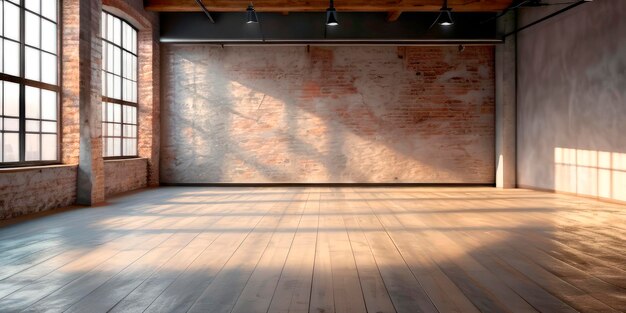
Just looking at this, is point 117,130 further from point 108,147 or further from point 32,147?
point 32,147

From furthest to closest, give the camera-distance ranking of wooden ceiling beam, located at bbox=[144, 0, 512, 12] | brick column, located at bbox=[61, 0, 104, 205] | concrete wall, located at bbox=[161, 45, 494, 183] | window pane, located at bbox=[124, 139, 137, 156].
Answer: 1. concrete wall, located at bbox=[161, 45, 494, 183]
2. window pane, located at bbox=[124, 139, 137, 156]
3. wooden ceiling beam, located at bbox=[144, 0, 512, 12]
4. brick column, located at bbox=[61, 0, 104, 205]

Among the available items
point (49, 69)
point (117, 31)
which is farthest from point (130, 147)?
point (49, 69)

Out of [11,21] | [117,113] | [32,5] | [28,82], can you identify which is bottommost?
[117,113]

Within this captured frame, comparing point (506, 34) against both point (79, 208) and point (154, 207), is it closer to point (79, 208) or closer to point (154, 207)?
point (154, 207)

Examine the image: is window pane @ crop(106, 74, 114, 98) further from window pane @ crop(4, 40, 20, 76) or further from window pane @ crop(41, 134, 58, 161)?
window pane @ crop(4, 40, 20, 76)

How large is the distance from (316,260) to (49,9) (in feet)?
19.3

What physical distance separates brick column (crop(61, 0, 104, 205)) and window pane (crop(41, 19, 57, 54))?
0.47 ft

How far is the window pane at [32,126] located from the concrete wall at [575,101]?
8739 millimetres

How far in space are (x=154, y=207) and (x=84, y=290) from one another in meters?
4.36

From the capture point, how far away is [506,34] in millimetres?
10641

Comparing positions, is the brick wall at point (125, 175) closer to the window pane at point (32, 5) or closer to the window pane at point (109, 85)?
the window pane at point (109, 85)

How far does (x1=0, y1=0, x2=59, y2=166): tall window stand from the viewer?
6.00 m

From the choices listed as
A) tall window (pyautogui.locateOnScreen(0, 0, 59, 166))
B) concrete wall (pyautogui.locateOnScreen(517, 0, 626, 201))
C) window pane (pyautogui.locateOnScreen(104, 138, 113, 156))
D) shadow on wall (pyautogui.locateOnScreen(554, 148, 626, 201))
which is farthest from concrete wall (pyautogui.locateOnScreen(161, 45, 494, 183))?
tall window (pyautogui.locateOnScreen(0, 0, 59, 166))

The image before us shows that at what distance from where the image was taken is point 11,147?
243 inches
